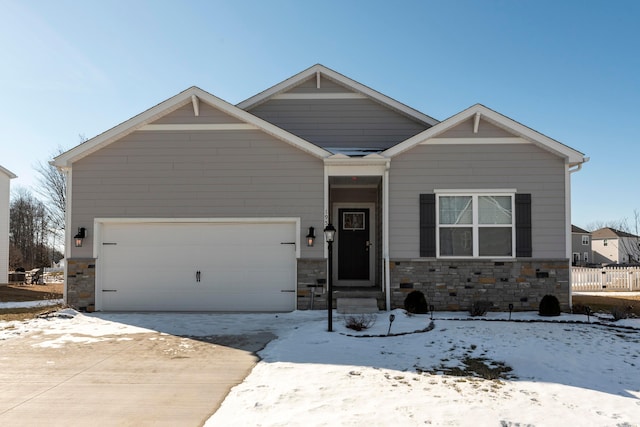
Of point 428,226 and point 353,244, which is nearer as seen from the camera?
point 428,226

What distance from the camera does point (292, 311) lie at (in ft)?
30.7

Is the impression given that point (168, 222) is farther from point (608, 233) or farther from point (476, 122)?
point (608, 233)

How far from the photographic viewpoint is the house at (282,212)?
30.3 feet

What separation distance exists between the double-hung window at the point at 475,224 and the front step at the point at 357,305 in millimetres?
1874

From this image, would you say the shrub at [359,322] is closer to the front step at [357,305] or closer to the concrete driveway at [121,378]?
the front step at [357,305]

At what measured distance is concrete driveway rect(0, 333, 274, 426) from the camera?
3896 millimetres

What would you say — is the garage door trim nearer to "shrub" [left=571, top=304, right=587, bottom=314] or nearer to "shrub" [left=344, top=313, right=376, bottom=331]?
"shrub" [left=344, top=313, right=376, bottom=331]

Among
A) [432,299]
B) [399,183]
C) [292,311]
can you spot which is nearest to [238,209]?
[292,311]

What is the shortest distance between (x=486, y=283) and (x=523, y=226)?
58.3 inches

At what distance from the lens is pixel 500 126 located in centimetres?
933

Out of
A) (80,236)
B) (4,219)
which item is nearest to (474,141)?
(80,236)

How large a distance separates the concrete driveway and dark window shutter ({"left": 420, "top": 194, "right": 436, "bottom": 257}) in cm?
403

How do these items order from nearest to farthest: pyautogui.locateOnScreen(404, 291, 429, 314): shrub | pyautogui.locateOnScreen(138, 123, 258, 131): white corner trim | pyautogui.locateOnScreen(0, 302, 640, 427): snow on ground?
pyautogui.locateOnScreen(0, 302, 640, 427): snow on ground → pyautogui.locateOnScreen(404, 291, 429, 314): shrub → pyautogui.locateOnScreen(138, 123, 258, 131): white corner trim

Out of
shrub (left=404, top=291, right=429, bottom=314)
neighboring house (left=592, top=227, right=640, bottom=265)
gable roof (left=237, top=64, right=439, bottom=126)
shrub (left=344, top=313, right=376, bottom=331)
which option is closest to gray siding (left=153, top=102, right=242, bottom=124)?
gable roof (left=237, top=64, right=439, bottom=126)
